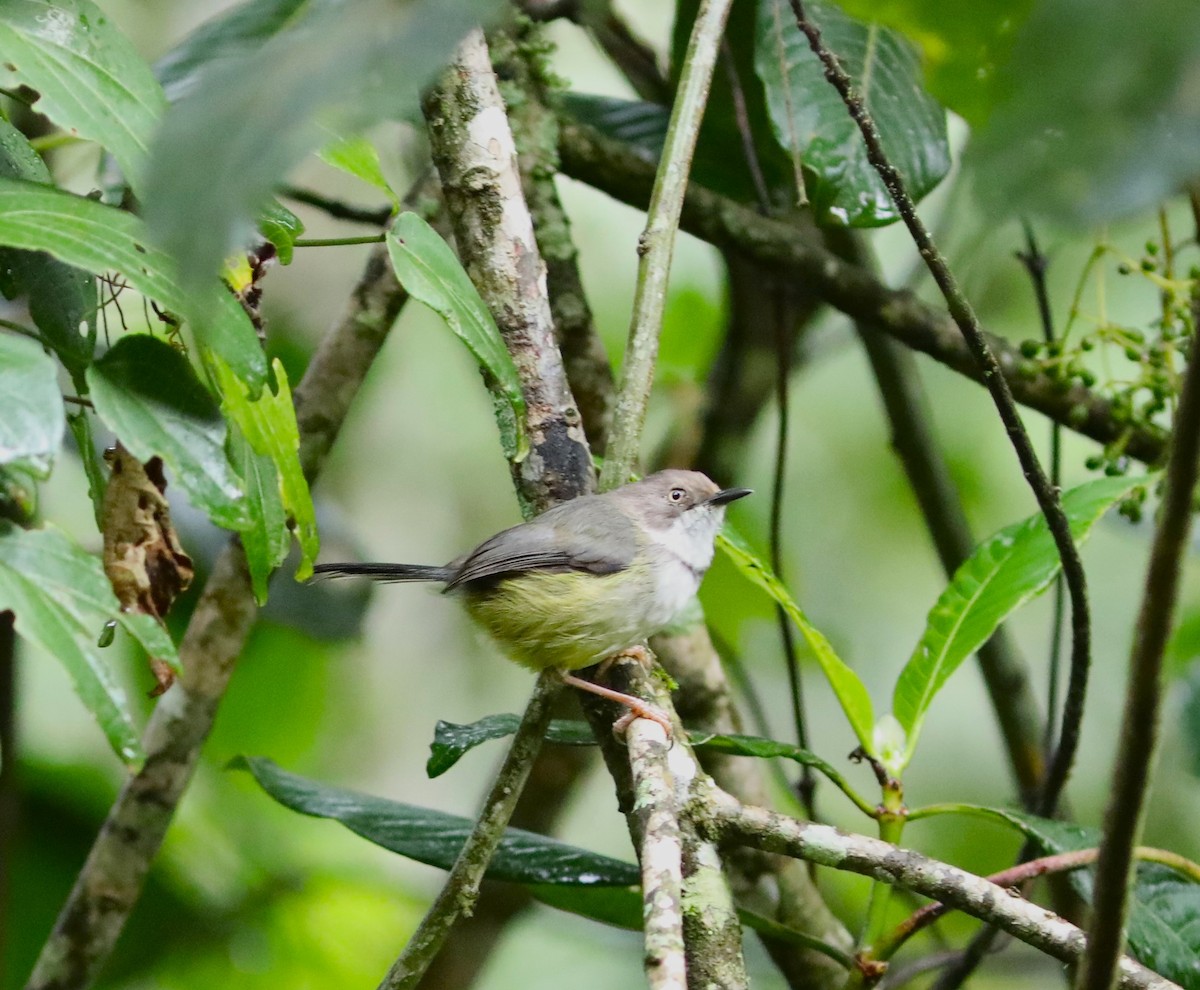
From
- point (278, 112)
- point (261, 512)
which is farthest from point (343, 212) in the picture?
point (278, 112)

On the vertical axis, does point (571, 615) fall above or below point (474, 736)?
above

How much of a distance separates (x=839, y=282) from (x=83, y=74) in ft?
6.86

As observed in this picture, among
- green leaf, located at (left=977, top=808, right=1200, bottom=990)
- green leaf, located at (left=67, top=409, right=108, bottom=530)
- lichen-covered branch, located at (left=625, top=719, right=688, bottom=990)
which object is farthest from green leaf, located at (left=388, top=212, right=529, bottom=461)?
green leaf, located at (left=977, top=808, right=1200, bottom=990)

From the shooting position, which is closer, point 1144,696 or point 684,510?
point 1144,696

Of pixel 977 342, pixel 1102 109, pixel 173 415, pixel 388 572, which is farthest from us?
pixel 388 572

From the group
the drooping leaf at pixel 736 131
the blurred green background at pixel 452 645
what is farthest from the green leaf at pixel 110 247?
the drooping leaf at pixel 736 131

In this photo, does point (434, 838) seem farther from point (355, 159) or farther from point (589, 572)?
point (355, 159)

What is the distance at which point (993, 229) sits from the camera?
0.73 m

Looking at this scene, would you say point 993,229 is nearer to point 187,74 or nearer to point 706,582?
point 187,74

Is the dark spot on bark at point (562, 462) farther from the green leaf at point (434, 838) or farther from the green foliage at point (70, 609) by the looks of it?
the green foliage at point (70, 609)

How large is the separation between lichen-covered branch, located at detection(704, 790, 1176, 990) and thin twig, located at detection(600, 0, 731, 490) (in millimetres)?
654

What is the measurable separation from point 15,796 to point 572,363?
1.98 m

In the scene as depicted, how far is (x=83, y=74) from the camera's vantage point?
155 cm

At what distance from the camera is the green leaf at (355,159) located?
1.75 metres
